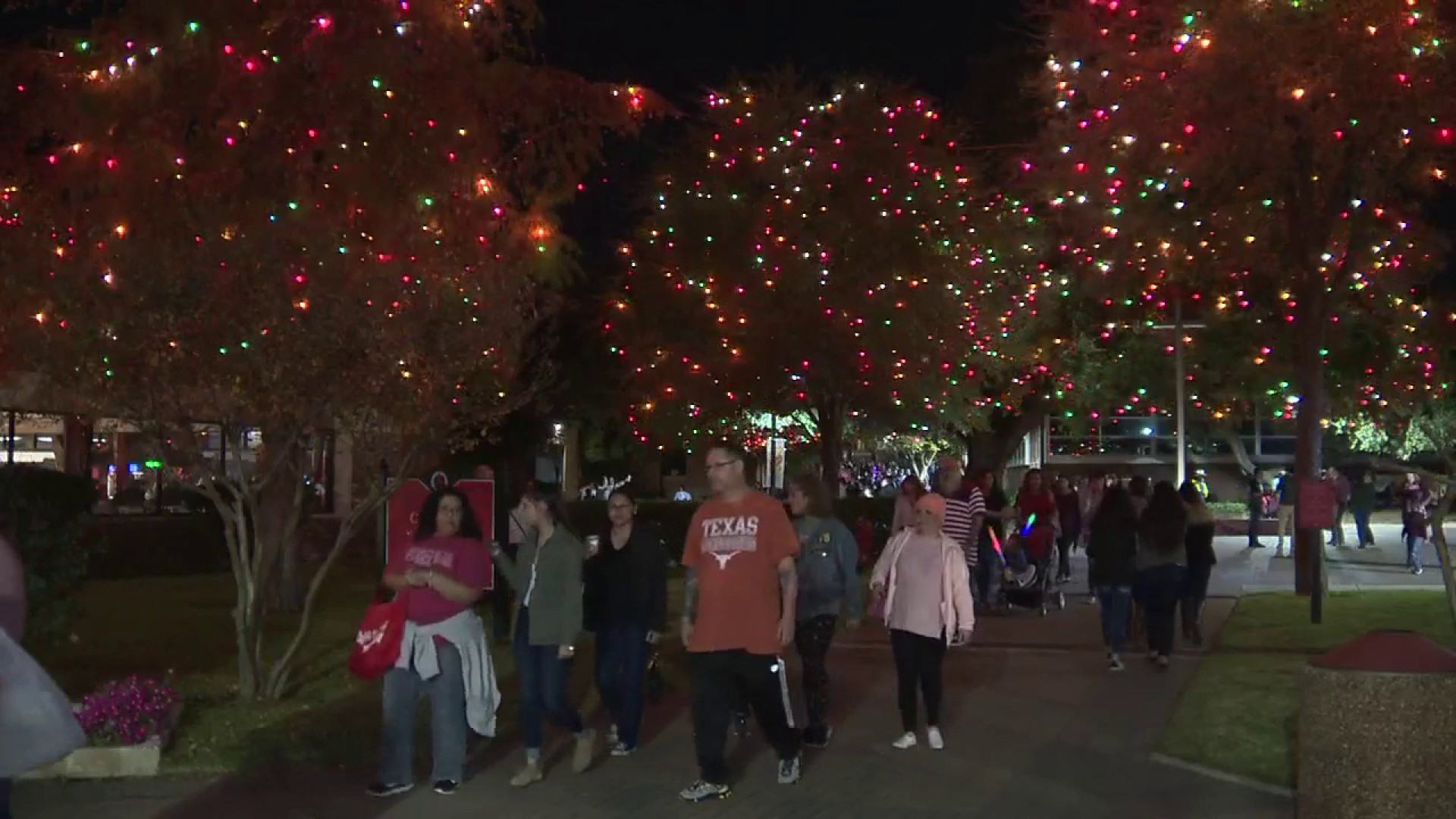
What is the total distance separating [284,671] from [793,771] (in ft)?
12.9

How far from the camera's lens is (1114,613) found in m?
14.6

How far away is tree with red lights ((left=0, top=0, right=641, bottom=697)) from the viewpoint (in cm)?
1066

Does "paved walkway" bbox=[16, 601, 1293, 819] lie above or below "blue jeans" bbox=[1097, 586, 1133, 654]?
below

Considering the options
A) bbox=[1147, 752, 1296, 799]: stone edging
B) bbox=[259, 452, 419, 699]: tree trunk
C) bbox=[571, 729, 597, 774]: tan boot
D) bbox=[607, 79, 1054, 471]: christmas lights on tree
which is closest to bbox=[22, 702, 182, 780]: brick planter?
bbox=[259, 452, 419, 699]: tree trunk

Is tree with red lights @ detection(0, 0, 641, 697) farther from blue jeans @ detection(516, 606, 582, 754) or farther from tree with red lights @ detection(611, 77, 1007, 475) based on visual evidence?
tree with red lights @ detection(611, 77, 1007, 475)

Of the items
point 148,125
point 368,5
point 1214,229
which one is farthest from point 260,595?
point 1214,229

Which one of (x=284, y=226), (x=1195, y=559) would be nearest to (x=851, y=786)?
(x=284, y=226)

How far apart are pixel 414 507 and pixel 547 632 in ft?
20.3

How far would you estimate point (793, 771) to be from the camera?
948 centimetres

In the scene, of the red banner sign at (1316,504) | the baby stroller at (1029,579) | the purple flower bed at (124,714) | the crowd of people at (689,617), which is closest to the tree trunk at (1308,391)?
the red banner sign at (1316,504)

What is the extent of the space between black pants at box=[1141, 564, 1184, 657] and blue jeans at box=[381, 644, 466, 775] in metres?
7.21

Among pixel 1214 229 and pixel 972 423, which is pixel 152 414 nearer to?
pixel 1214 229

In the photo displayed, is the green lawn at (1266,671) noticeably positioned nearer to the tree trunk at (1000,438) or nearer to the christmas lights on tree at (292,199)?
the christmas lights on tree at (292,199)

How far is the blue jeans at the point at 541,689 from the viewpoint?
31.4 feet
